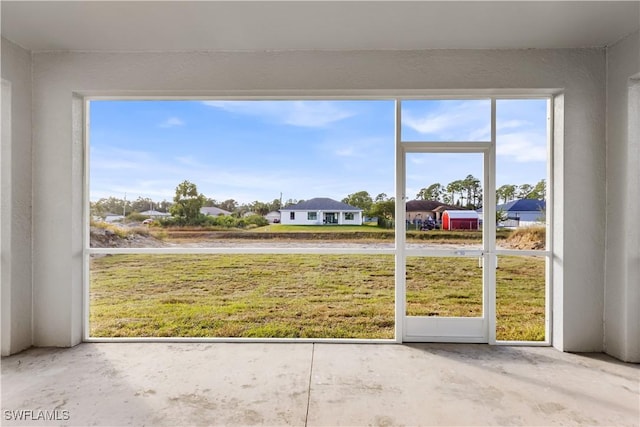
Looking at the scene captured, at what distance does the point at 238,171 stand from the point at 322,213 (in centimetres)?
103

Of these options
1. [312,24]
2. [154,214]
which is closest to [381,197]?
[312,24]

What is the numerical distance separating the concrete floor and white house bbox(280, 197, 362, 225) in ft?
4.12

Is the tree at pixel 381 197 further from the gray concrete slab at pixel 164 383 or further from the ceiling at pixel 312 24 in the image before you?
the gray concrete slab at pixel 164 383

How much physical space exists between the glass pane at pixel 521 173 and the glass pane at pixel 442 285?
17.4 inches

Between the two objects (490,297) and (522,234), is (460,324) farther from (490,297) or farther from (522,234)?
(522,234)

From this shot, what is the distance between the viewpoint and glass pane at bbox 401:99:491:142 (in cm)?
332

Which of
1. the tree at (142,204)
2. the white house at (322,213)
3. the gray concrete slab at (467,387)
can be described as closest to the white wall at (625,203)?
the gray concrete slab at (467,387)

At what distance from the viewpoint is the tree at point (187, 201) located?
3596 millimetres

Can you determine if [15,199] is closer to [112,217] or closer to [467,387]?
[112,217]

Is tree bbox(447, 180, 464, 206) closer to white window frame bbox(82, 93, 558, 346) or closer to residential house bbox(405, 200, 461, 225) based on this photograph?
residential house bbox(405, 200, 461, 225)

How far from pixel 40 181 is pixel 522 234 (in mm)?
4776

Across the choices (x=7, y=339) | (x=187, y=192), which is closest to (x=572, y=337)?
(x=187, y=192)

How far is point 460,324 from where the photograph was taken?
3.30 metres

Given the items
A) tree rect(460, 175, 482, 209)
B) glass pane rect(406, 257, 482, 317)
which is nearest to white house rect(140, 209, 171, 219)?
glass pane rect(406, 257, 482, 317)
